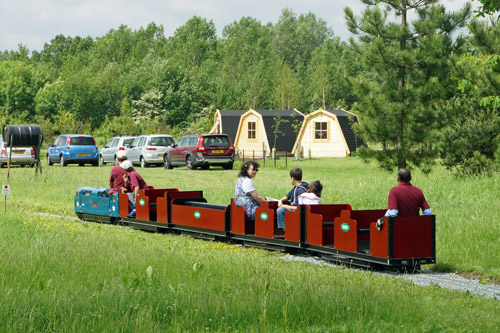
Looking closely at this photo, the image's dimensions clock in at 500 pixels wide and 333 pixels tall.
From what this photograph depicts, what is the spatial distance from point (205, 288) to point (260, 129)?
44266mm

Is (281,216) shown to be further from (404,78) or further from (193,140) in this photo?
(193,140)

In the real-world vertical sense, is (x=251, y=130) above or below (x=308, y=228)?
above

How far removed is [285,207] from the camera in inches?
479

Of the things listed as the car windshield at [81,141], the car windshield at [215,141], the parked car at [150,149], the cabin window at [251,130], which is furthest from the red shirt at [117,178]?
the cabin window at [251,130]

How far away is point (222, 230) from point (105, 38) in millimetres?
129995

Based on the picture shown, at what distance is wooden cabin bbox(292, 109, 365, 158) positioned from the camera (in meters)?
48.5

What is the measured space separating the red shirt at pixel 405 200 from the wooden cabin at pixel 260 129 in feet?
129

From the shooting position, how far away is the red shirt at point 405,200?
10266mm

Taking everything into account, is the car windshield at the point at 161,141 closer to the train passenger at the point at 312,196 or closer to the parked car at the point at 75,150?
the parked car at the point at 75,150

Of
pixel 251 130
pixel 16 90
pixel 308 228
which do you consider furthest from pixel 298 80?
pixel 308 228

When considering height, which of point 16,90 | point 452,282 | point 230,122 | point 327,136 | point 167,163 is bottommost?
point 452,282

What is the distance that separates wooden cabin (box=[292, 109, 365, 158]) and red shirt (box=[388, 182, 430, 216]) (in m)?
37.6

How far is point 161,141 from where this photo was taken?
39156mm

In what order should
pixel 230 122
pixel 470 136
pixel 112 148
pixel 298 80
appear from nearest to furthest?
1. pixel 470 136
2. pixel 112 148
3. pixel 230 122
4. pixel 298 80
